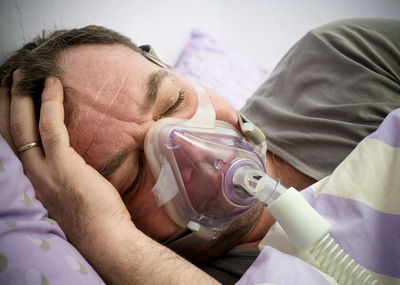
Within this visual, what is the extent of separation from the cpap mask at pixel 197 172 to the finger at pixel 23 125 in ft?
0.93

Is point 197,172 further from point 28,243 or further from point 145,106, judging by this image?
point 28,243

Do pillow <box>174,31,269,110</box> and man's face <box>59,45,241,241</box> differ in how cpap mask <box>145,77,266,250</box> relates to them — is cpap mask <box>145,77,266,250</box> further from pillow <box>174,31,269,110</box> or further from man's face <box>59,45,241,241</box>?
pillow <box>174,31,269,110</box>

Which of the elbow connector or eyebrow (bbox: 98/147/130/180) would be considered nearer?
the elbow connector

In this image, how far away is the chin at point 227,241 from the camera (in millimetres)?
912

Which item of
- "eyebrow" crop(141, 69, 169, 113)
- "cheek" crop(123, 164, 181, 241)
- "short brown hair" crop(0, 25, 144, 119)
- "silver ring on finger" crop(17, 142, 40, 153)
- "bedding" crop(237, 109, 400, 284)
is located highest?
"short brown hair" crop(0, 25, 144, 119)

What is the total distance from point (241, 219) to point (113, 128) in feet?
1.48

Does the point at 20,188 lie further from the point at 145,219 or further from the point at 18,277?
the point at 145,219

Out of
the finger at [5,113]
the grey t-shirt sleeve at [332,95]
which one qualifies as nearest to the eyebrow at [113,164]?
the finger at [5,113]

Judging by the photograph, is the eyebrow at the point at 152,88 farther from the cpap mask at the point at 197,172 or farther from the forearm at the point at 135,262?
the forearm at the point at 135,262

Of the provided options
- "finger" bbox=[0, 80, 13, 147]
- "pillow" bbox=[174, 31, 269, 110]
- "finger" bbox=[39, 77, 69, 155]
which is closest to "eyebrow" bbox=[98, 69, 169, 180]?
"finger" bbox=[39, 77, 69, 155]

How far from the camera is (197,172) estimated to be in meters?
0.77

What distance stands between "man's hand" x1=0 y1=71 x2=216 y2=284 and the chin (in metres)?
0.24

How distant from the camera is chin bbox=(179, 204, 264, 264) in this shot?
2.99ft

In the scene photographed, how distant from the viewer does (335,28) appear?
1.24 metres
